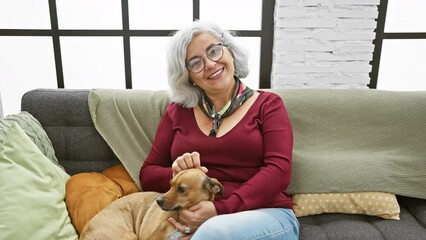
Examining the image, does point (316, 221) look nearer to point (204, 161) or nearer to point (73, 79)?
point (204, 161)

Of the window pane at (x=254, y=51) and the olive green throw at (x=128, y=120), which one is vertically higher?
the window pane at (x=254, y=51)

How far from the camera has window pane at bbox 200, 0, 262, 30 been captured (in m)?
2.38

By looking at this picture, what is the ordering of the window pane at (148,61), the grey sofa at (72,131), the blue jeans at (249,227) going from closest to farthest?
the blue jeans at (249,227) → the grey sofa at (72,131) → the window pane at (148,61)

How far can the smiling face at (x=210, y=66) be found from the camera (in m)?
1.55

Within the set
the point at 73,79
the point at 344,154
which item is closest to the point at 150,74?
the point at 73,79

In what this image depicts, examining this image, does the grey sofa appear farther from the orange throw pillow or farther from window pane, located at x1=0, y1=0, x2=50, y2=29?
window pane, located at x1=0, y1=0, x2=50, y2=29

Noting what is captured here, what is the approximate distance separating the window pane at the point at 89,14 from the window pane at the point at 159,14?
11cm

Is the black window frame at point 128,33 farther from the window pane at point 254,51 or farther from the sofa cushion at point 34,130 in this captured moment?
the sofa cushion at point 34,130

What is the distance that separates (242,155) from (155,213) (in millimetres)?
428

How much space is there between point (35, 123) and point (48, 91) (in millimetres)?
232

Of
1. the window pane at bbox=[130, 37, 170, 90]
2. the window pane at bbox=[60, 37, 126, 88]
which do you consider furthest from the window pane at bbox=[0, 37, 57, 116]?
the window pane at bbox=[130, 37, 170, 90]

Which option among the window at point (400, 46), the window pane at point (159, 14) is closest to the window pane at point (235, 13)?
the window pane at point (159, 14)

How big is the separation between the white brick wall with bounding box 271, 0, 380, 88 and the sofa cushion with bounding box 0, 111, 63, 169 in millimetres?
1375

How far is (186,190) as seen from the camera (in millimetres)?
1331
